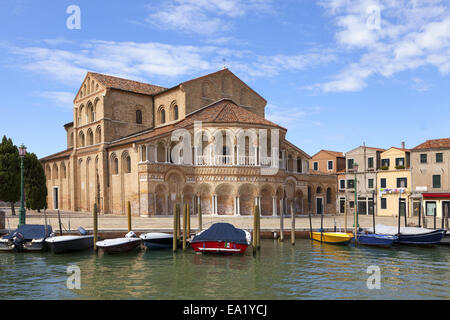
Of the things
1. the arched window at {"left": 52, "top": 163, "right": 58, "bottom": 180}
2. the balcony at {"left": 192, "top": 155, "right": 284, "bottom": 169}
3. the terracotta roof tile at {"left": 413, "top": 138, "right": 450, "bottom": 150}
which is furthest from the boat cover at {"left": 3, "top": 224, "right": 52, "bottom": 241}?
the terracotta roof tile at {"left": 413, "top": 138, "right": 450, "bottom": 150}

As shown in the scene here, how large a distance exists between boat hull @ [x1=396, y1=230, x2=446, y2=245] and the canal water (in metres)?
0.95

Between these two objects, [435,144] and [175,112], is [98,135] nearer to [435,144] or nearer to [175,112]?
[175,112]

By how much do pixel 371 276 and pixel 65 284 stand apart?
441 inches

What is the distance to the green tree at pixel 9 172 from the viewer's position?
37125 millimetres

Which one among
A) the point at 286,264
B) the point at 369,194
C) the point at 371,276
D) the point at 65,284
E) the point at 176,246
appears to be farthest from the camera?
the point at 369,194

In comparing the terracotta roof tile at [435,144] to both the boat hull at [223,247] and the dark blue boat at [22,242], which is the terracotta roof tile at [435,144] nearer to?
the boat hull at [223,247]

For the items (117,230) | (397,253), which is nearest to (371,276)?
(397,253)

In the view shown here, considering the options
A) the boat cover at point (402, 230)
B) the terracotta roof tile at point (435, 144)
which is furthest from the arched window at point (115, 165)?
the terracotta roof tile at point (435, 144)

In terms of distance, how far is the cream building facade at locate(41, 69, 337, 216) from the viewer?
37.2 meters

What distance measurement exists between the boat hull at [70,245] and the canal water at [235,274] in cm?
42

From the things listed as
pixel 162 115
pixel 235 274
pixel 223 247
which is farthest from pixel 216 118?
pixel 235 274

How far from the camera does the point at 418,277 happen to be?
51.8 feet
